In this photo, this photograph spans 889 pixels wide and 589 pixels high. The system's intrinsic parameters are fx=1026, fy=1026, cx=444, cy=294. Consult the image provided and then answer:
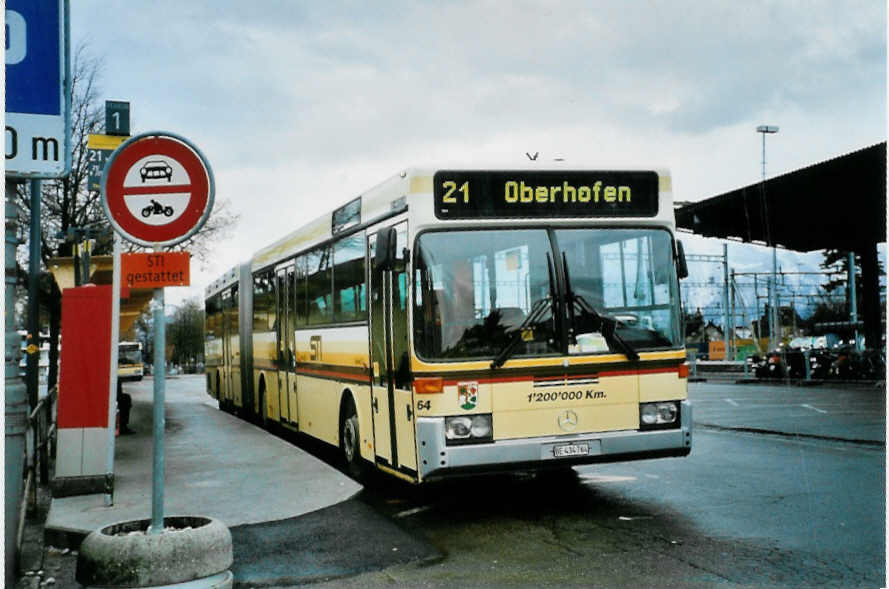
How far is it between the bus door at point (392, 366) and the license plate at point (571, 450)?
119 cm

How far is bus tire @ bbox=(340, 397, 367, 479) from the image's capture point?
1101 centimetres

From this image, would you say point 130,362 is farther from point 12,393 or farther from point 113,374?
point 12,393

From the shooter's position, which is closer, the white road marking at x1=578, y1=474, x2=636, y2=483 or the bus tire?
the white road marking at x1=578, y1=474, x2=636, y2=483

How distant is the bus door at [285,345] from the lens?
14.5 meters

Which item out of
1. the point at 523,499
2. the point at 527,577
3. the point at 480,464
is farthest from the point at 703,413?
the point at 527,577

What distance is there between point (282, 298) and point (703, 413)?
31.7 ft

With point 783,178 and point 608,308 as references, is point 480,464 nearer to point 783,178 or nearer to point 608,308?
point 608,308

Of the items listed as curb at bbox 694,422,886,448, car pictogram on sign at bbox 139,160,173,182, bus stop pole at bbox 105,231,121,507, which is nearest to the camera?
car pictogram on sign at bbox 139,160,173,182

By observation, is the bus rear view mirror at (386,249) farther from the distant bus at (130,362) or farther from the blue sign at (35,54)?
the distant bus at (130,362)

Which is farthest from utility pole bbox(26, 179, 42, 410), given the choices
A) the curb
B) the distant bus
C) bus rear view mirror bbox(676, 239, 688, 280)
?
the distant bus

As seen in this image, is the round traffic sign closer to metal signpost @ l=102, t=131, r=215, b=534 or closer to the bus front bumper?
metal signpost @ l=102, t=131, r=215, b=534

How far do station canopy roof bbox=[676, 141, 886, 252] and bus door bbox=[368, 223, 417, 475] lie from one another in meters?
17.4

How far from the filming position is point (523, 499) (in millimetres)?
9805

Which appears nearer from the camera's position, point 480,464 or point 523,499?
point 480,464
